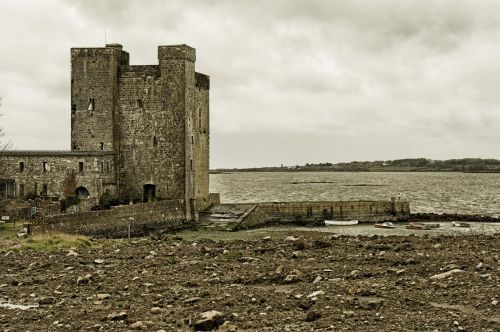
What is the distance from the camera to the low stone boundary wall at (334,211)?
5884cm

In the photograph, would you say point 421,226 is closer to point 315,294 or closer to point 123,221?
point 123,221

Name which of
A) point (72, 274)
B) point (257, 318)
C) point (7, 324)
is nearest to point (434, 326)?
point (257, 318)

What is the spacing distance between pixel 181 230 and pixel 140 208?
10.7 ft

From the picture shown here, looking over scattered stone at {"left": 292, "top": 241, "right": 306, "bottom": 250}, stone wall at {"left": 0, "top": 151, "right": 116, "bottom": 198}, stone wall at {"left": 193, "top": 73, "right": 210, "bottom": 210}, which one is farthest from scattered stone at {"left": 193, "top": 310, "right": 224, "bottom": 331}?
stone wall at {"left": 193, "top": 73, "right": 210, "bottom": 210}

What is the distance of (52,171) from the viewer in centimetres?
4506

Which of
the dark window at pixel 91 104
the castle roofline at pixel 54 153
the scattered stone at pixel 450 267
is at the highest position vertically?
the dark window at pixel 91 104

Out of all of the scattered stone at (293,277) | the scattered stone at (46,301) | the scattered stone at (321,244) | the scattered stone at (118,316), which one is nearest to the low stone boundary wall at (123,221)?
the scattered stone at (321,244)

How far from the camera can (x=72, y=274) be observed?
19.5 metres

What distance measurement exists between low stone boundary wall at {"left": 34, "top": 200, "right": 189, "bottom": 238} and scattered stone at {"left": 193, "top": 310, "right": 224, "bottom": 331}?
2041 cm

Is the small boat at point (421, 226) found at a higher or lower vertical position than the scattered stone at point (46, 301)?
lower

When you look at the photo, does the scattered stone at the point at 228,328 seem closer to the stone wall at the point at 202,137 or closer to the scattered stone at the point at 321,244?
the scattered stone at the point at 321,244

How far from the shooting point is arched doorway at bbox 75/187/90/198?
1788 inches

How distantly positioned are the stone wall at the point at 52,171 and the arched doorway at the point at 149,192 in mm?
3259

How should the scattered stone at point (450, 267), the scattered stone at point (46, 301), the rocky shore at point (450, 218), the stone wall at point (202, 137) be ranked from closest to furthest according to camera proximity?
the scattered stone at point (46, 301)
the scattered stone at point (450, 267)
the stone wall at point (202, 137)
the rocky shore at point (450, 218)
